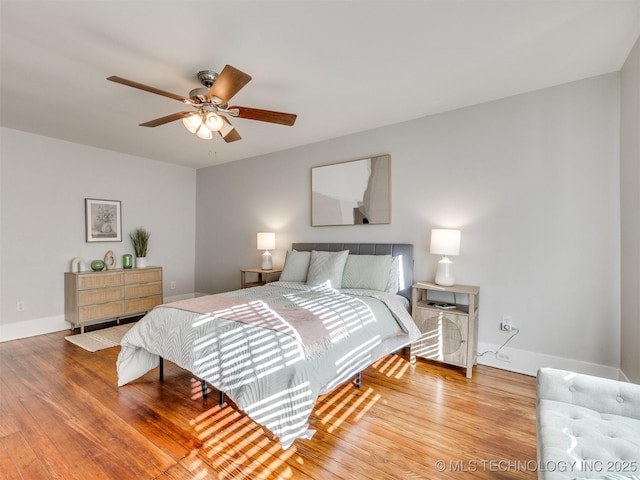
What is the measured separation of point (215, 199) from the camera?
5707 mm

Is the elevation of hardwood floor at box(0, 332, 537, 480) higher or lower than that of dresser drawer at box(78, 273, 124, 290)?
lower

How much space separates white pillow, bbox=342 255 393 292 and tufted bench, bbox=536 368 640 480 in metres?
1.75

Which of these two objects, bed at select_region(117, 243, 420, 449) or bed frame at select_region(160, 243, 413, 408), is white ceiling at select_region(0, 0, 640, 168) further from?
bed at select_region(117, 243, 420, 449)

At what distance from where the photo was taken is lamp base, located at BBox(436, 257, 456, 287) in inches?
121

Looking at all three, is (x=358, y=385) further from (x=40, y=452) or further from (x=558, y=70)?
(x=558, y=70)

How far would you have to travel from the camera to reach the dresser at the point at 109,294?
409cm

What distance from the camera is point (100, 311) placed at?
168 inches

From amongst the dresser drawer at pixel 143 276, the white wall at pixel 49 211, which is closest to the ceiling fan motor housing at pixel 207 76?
the white wall at pixel 49 211

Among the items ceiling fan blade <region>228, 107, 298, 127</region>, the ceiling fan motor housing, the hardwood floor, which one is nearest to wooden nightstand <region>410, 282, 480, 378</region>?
the hardwood floor

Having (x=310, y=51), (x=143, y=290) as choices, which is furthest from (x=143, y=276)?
(x=310, y=51)

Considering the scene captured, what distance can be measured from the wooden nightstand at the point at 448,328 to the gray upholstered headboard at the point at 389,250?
0.78ft

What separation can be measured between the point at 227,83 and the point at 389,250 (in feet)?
7.90

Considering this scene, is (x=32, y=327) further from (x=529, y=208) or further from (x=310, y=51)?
(x=529, y=208)

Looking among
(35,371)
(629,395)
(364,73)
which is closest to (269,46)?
(364,73)
